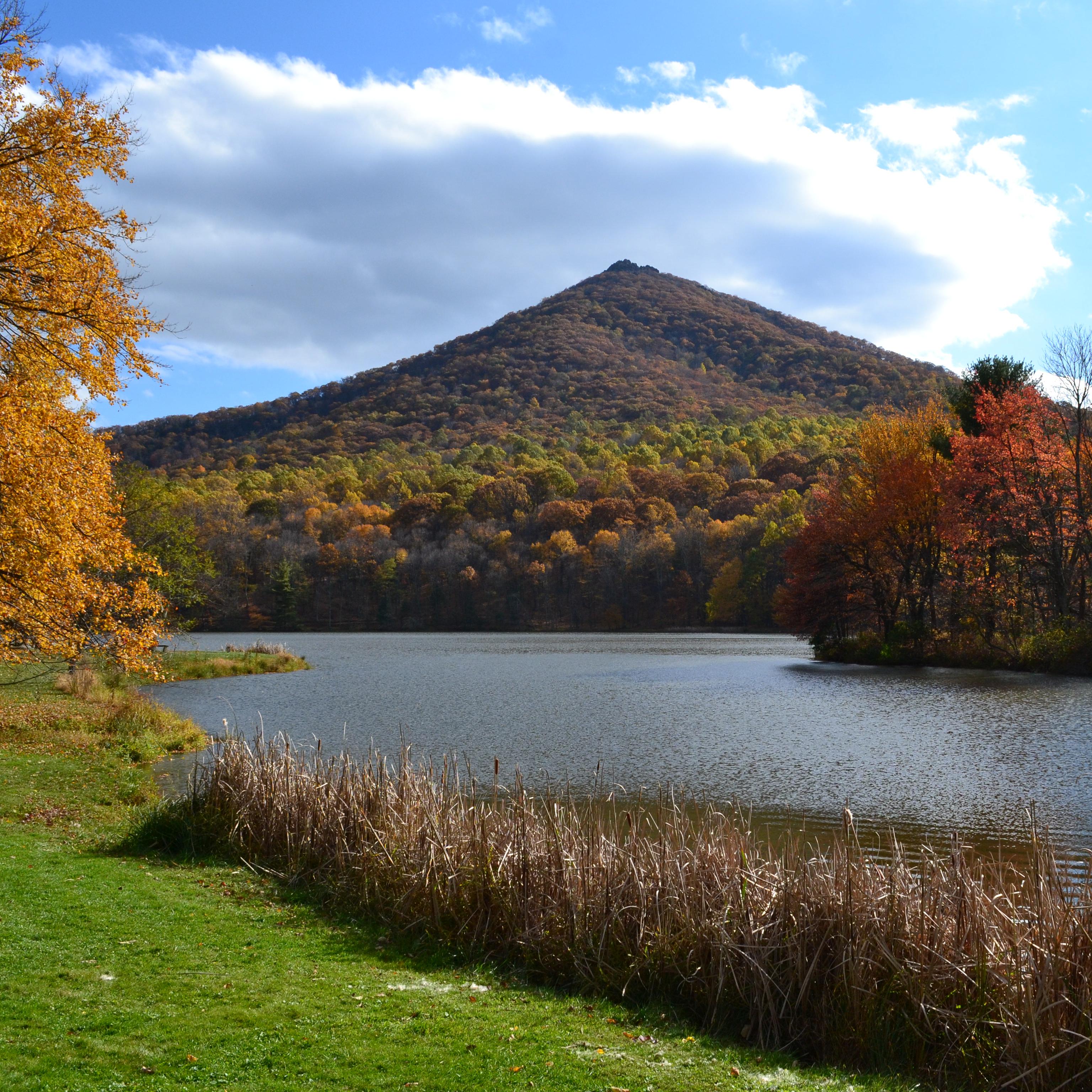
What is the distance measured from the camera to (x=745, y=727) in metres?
22.9

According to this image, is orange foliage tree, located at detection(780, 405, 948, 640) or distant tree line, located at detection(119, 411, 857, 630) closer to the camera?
orange foliage tree, located at detection(780, 405, 948, 640)

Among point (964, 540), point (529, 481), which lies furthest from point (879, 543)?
point (529, 481)

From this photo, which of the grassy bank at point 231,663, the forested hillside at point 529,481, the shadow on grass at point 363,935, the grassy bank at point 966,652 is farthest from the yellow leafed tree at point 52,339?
the forested hillside at point 529,481

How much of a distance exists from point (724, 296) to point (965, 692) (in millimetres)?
171150

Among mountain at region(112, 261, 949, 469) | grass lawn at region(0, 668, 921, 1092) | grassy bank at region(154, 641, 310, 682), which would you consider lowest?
grassy bank at region(154, 641, 310, 682)

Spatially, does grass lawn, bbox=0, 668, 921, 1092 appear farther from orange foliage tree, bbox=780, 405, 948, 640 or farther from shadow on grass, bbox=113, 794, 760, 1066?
orange foliage tree, bbox=780, 405, 948, 640

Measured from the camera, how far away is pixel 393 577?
9444 cm

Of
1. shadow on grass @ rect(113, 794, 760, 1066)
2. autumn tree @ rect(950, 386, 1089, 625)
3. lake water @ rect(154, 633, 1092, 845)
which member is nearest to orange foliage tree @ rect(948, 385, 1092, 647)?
autumn tree @ rect(950, 386, 1089, 625)

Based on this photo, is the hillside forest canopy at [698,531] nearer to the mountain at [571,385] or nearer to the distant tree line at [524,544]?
the distant tree line at [524,544]

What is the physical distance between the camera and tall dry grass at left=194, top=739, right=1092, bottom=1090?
5.67 m

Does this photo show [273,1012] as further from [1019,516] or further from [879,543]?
[879,543]

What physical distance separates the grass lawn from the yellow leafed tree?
17.3ft

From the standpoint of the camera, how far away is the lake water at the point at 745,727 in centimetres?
1486

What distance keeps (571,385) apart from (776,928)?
14679 cm
